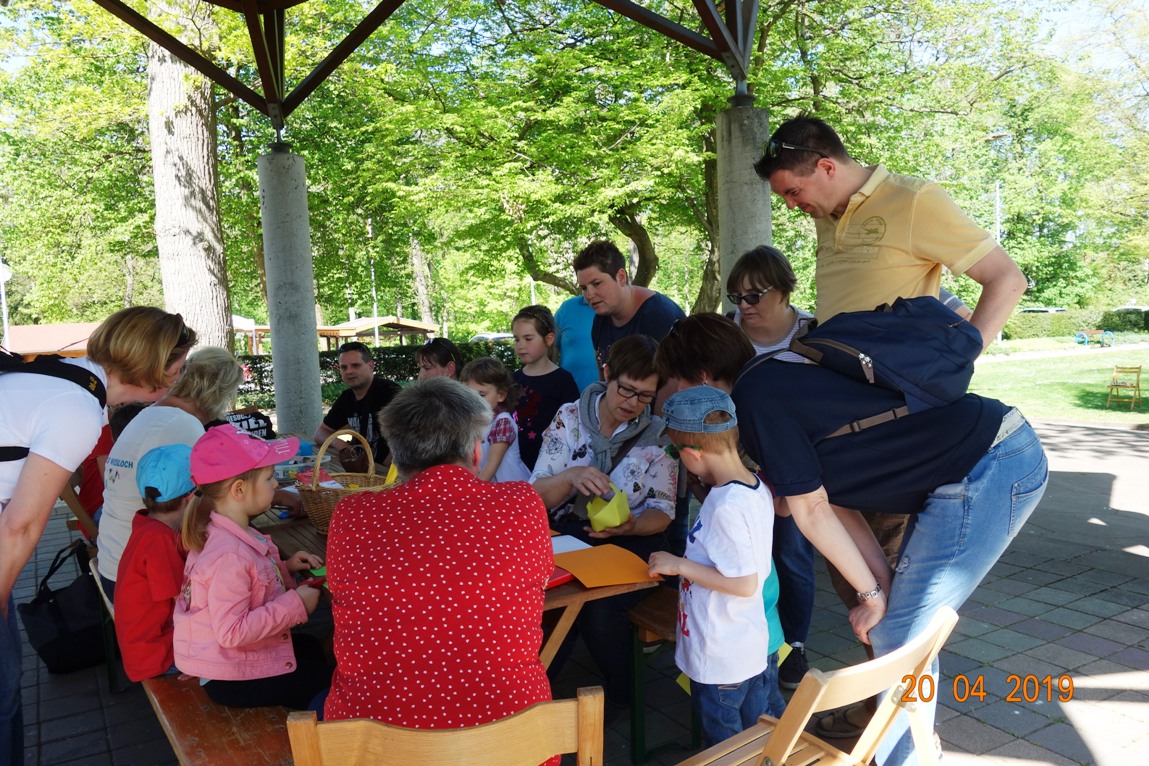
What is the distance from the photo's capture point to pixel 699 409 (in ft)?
7.65

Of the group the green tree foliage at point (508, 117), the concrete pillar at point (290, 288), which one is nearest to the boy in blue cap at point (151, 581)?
the concrete pillar at point (290, 288)

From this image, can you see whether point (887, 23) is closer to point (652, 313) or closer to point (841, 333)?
point (652, 313)

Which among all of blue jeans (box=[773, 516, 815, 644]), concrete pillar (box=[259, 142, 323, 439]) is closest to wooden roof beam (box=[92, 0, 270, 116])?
concrete pillar (box=[259, 142, 323, 439])

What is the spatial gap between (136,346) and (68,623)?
2291 mm

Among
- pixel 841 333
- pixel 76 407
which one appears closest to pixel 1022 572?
pixel 841 333

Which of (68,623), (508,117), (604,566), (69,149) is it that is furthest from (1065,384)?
(69,149)

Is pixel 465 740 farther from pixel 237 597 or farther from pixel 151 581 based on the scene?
pixel 151 581

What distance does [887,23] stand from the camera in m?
15.2

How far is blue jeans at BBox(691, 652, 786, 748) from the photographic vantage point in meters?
2.46

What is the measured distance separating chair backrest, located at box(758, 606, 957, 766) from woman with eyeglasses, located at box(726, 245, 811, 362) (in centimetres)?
173

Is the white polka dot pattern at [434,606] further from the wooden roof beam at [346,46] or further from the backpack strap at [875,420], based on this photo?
the wooden roof beam at [346,46]

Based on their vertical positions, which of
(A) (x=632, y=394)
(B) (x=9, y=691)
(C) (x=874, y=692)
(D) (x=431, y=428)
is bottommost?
(B) (x=9, y=691)

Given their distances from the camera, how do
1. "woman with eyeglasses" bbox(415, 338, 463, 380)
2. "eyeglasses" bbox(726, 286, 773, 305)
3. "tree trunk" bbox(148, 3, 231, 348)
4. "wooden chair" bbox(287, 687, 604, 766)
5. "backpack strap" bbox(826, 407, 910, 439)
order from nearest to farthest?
"wooden chair" bbox(287, 687, 604, 766) < "backpack strap" bbox(826, 407, 910, 439) < "eyeglasses" bbox(726, 286, 773, 305) < "woman with eyeglasses" bbox(415, 338, 463, 380) < "tree trunk" bbox(148, 3, 231, 348)

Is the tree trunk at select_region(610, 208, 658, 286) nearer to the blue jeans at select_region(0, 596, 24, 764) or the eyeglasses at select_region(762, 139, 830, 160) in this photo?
the eyeglasses at select_region(762, 139, 830, 160)
